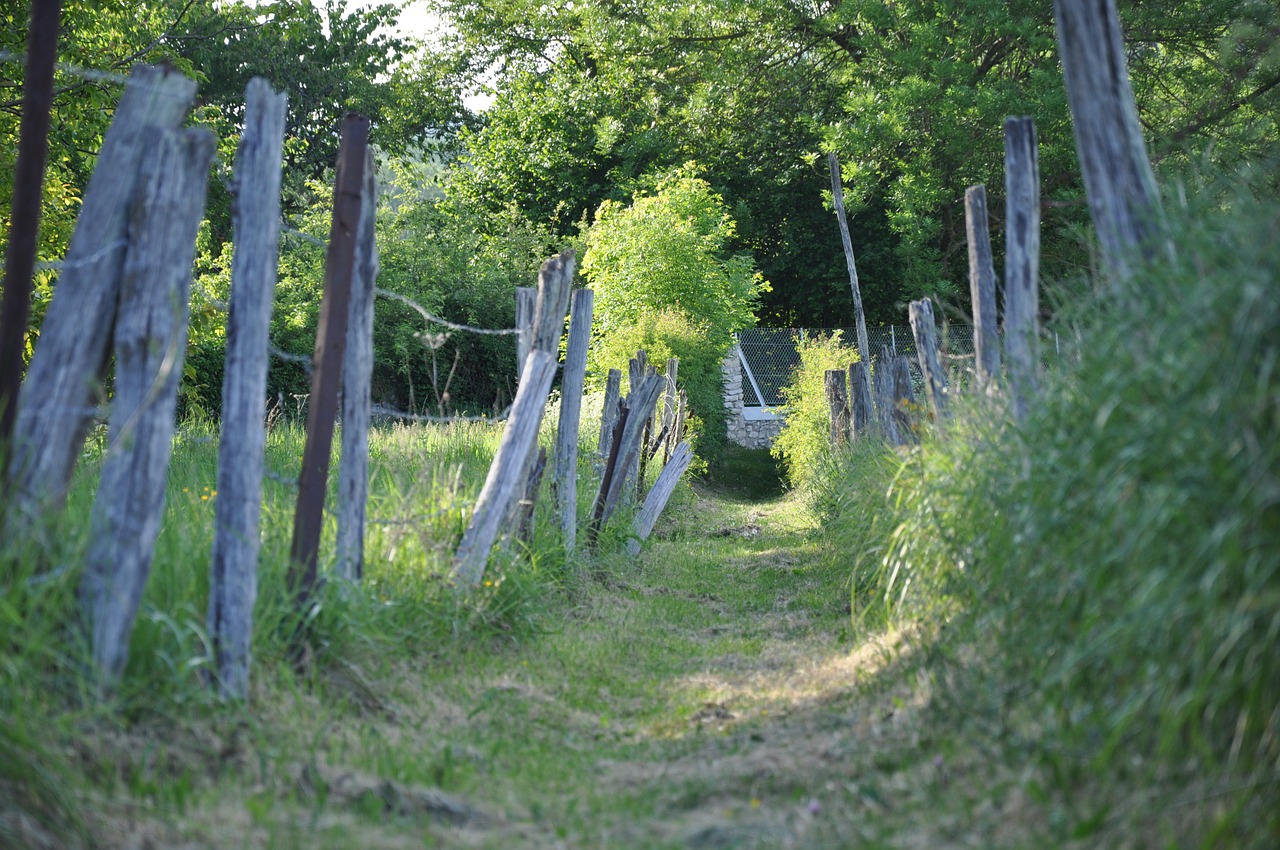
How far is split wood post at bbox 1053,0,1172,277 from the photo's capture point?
151 inches

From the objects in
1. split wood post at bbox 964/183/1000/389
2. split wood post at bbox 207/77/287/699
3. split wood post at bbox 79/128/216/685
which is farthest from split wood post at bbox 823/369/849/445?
split wood post at bbox 79/128/216/685

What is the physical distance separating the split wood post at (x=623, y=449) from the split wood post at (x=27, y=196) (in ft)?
17.8

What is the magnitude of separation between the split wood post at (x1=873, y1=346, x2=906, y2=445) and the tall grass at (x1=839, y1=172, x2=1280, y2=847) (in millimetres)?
6042

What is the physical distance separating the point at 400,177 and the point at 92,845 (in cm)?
2832

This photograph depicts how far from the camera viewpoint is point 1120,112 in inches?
155

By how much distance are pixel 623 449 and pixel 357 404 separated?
178 inches

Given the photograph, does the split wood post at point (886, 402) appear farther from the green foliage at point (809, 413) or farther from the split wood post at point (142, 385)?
the split wood post at point (142, 385)

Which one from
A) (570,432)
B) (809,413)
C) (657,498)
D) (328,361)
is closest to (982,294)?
(570,432)

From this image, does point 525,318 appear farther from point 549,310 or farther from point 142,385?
point 142,385

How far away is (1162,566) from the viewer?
279 cm

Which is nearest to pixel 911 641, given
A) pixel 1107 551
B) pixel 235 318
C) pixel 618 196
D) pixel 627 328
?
pixel 1107 551

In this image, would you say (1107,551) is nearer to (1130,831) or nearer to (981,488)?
(1130,831)

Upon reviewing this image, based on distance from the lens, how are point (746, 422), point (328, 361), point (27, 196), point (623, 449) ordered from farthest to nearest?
point (746, 422) → point (623, 449) → point (328, 361) → point (27, 196)

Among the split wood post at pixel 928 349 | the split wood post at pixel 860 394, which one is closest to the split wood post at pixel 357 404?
the split wood post at pixel 928 349
